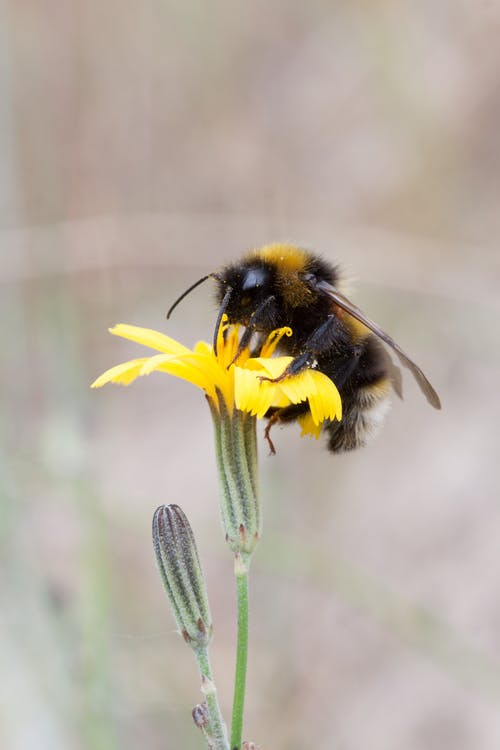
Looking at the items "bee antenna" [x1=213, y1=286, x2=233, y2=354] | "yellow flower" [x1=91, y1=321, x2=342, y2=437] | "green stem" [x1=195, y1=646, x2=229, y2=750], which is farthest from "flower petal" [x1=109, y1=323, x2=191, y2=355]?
"green stem" [x1=195, y1=646, x2=229, y2=750]

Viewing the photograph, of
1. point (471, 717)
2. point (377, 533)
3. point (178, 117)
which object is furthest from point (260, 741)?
point (178, 117)

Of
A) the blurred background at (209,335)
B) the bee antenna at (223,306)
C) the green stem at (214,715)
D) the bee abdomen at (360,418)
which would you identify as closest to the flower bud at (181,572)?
the green stem at (214,715)

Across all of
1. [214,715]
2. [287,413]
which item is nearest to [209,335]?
[287,413]

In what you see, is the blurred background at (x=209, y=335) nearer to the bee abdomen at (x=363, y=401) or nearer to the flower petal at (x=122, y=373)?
the bee abdomen at (x=363, y=401)

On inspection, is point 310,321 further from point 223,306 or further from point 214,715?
point 214,715

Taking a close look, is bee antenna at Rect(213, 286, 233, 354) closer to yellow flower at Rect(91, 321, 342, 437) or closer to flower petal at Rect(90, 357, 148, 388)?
yellow flower at Rect(91, 321, 342, 437)

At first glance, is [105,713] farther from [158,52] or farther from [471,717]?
[158,52]
